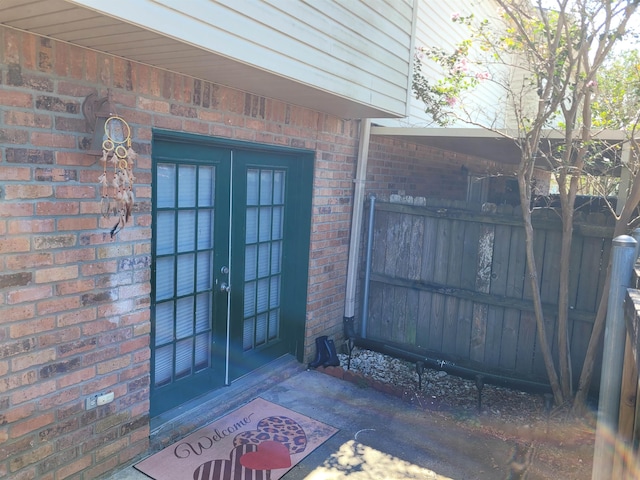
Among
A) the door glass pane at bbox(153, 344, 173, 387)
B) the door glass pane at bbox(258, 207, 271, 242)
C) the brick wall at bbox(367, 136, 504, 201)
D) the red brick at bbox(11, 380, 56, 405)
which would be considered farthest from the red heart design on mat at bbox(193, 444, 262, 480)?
the brick wall at bbox(367, 136, 504, 201)

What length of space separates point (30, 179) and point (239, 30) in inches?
56.0

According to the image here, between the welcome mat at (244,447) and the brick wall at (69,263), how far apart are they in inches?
12.0

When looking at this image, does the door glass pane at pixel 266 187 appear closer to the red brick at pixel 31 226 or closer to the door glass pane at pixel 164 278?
the door glass pane at pixel 164 278

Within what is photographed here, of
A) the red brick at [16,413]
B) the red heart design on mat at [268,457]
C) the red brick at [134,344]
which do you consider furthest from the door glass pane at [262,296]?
the red brick at [16,413]

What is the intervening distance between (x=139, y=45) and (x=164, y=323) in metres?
2.04

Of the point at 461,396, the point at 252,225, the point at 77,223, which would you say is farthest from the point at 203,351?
the point at 461,396

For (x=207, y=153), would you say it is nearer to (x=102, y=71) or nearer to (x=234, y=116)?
(x=234, y=116)

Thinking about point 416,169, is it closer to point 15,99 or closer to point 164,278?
point 164,278

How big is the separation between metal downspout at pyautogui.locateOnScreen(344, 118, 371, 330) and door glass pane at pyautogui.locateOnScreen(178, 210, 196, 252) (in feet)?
7.54

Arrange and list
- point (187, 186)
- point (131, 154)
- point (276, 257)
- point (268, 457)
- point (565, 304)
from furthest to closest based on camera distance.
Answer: point (276, 257)
point (565, 304)
point (187, 186)
point (268, 457)
point (131, 154)

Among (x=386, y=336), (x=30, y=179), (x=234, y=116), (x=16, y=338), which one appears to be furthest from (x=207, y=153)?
(x=386, y=336)

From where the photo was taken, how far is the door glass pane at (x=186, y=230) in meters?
3.86

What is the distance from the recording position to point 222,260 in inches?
168

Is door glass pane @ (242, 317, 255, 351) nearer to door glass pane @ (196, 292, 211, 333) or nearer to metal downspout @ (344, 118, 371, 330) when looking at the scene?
door glass pane @ (196, 292, 211, 333)
